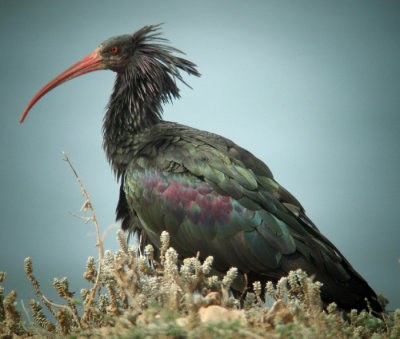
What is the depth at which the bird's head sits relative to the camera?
5.38 metres

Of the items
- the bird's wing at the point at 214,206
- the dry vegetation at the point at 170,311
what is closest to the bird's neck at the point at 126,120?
the bird's wing at the point at 214,206

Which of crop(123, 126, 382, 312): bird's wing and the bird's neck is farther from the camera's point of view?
the bird's neck

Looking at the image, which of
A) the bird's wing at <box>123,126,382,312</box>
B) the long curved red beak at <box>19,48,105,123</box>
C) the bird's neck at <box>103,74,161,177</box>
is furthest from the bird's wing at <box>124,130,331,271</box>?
the long curved red beak at <box>19,48,105,123</box>

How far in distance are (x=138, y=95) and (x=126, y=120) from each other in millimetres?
346

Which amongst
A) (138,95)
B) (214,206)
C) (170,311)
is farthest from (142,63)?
(170,311)

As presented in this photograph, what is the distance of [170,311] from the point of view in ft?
8.16

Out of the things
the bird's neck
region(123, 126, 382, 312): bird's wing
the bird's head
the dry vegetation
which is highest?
the bird's head

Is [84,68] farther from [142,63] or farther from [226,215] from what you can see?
[226,215]

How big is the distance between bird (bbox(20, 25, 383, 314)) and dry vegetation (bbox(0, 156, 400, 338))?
576 millimetres

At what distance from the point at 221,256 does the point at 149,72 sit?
89.7 inches

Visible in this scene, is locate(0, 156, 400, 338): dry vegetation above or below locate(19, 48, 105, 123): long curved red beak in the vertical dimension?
below

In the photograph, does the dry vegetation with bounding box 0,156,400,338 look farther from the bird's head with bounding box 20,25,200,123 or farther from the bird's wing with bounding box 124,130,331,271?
the bird's head with bounding box 20,25,200,123

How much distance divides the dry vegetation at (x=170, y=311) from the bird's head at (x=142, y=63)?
2.41m

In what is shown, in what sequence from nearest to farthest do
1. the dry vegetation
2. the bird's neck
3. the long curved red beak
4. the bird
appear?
the dry vegetation → the bird → the bird's neck → the long curved red beak
